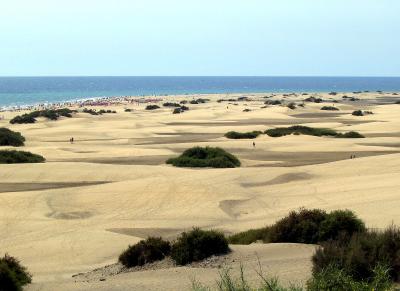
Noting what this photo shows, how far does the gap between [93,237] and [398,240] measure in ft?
27.4

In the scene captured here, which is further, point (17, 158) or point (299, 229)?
point (17, 158)

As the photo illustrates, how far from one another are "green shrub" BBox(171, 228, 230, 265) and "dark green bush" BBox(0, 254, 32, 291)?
265 centimetres

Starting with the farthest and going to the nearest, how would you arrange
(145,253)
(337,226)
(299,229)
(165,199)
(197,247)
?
(165,199), (299,229), (337,226), (145,253), (197,247)

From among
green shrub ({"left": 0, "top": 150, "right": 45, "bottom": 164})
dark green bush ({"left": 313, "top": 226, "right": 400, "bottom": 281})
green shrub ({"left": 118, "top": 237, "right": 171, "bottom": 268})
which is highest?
dark green bush ({"left": 313, "top": 226, "right": 400, "bottom": 281})

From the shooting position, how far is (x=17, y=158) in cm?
2844

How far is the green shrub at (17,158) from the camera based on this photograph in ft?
91.9

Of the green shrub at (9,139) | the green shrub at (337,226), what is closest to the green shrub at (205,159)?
the green shrub at (9,139)

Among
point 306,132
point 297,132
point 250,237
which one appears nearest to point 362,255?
point 250,237

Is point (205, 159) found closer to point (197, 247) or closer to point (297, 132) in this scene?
point (297, 132)

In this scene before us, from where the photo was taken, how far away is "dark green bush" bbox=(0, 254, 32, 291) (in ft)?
30.3

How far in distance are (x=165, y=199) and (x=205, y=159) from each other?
855cm

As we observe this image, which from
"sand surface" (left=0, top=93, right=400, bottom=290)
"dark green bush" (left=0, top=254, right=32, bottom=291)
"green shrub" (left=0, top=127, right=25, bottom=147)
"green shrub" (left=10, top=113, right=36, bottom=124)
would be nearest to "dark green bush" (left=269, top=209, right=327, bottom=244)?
"sand surface" (left=0, top=93, right=400, bottom=290)

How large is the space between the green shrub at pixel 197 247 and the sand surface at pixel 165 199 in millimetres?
393

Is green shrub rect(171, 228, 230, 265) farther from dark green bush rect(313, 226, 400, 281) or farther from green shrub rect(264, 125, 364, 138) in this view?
green shrub rect(264, 125, 364, 138)
